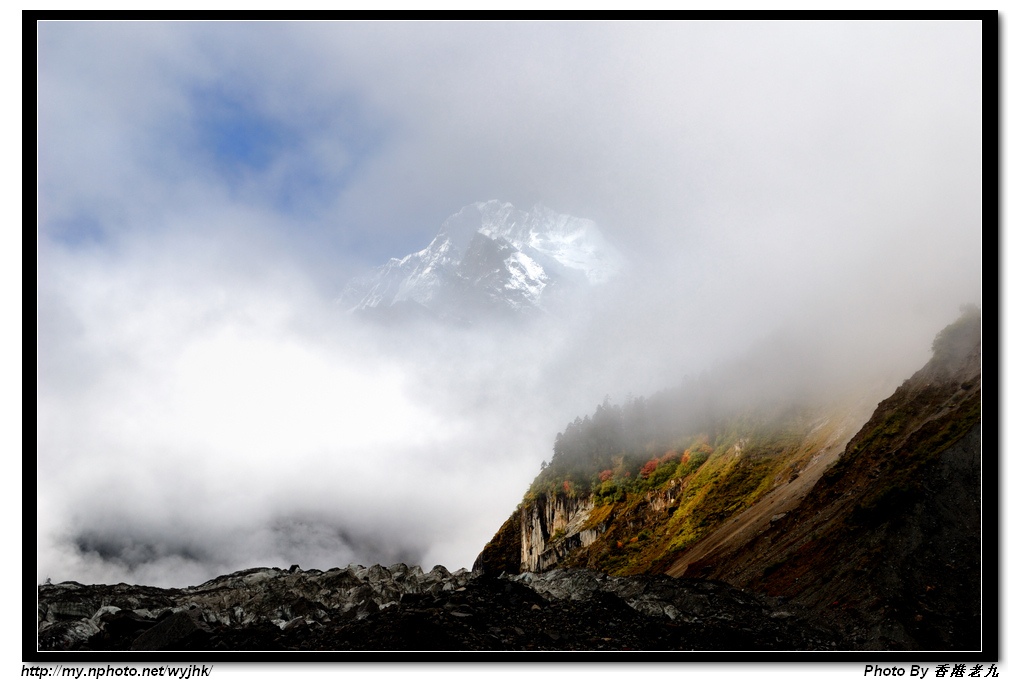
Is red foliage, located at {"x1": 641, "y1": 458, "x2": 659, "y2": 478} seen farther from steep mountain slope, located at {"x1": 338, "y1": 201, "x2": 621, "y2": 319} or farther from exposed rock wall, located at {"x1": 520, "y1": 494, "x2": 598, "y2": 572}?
steep mountain slope, located at {"x1": 338, "y1": 201, "x2": 621, "y2": 319}

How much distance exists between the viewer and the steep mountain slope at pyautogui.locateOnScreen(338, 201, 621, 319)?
13.3 meters

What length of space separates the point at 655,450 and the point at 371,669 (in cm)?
719

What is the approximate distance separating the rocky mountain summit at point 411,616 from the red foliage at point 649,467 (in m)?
2.43

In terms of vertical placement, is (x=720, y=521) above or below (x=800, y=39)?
below

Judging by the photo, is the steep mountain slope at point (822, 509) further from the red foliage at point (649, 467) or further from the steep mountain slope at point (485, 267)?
the steep mountain slope at point (485, 267)

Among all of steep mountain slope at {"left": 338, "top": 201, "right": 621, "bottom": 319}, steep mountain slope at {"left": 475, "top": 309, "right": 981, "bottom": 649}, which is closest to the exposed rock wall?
steep mountain slope at {"left": 475, "top": 309, "right": 981, "bottom": 649}

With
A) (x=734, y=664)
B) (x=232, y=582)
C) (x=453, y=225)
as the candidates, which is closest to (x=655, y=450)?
(x=734, y=664)

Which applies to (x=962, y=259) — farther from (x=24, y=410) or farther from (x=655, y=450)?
(x=24, y=410)

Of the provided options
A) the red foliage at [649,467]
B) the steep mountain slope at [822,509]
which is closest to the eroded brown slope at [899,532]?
the steep mountain slope at [822,509]

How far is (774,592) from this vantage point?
7.28 m

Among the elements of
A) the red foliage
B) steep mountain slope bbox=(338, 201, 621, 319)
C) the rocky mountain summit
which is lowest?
the rocky mountain summit

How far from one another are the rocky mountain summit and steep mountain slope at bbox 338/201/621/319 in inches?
350

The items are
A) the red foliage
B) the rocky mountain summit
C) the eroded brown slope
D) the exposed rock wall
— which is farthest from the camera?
the red foliage

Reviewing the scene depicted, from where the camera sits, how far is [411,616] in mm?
7598
